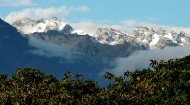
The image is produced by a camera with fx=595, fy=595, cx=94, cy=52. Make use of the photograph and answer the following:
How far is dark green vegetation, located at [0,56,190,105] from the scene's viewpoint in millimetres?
75750

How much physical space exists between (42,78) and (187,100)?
88.3ft

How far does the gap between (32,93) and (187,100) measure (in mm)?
24051

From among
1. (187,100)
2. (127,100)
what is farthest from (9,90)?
(187,100)

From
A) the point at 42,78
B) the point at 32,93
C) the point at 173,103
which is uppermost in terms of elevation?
the point at 42,78

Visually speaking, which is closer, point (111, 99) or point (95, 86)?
point (111, 99)

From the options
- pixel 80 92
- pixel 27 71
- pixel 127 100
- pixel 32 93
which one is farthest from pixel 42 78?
pixel 127 100

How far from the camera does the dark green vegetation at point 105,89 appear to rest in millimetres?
75750

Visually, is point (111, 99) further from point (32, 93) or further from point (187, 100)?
point (187, 100)

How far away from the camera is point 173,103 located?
7844 centimetres

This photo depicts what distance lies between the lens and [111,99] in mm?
75125

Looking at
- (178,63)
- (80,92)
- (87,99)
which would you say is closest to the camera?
(87,99)

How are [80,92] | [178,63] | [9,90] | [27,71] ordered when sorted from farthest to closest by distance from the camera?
[178,63] < [27,71] < [80,92] < [9,90]

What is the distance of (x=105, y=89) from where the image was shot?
9219 cm

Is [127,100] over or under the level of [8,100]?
under
